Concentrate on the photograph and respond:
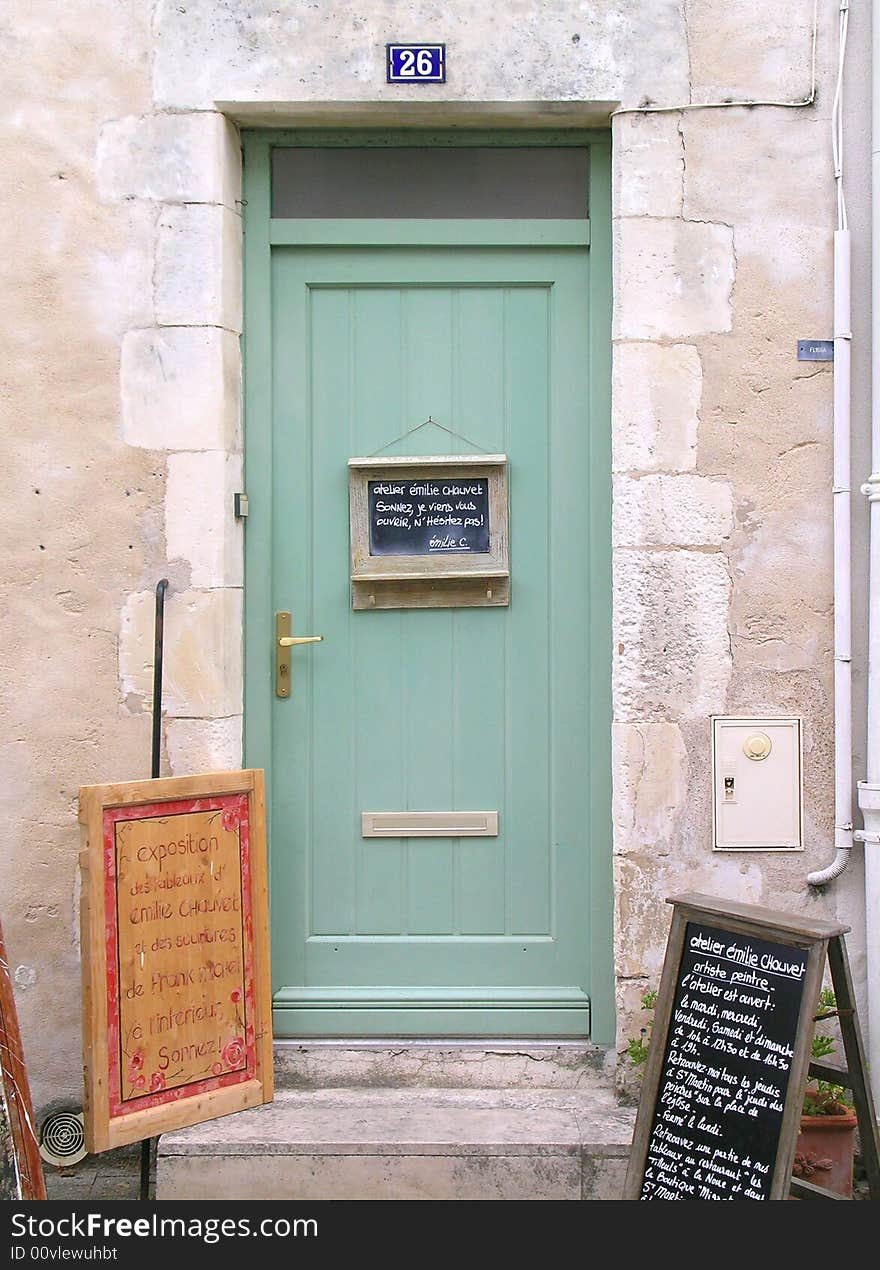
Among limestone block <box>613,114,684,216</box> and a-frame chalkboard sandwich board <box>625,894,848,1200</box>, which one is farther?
limestone block <box>613,114,684,216</box>

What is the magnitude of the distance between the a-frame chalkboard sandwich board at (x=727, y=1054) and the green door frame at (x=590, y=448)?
23.7 inches

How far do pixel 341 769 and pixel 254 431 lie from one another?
3.47 feet

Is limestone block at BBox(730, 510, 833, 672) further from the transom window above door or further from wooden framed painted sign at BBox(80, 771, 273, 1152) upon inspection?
wooden framed painted sign at BBox(80, 771, 273, 1152)

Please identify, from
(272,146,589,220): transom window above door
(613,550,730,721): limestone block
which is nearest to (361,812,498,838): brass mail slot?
(613,550,730,721): limestone block

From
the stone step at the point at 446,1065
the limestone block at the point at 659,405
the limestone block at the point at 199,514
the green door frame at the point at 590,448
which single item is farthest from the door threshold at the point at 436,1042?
the limestone block at the point at 659,405

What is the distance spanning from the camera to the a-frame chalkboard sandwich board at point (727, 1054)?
271 centimetres

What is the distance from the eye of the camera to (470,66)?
11.3 ft

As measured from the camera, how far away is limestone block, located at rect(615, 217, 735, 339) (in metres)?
3.43

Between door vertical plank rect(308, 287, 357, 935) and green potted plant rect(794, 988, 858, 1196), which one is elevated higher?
door vertical plank rect(308, 287, 357, 935)

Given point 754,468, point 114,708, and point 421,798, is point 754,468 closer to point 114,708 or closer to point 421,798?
point 421,798

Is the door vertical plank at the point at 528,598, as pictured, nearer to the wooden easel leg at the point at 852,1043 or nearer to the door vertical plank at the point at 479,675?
the door vertical plank at the point at 479,675

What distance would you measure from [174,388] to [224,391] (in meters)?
0.14

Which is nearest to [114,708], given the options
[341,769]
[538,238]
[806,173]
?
[341,769]

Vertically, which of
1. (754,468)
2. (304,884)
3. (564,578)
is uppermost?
(754,468)
